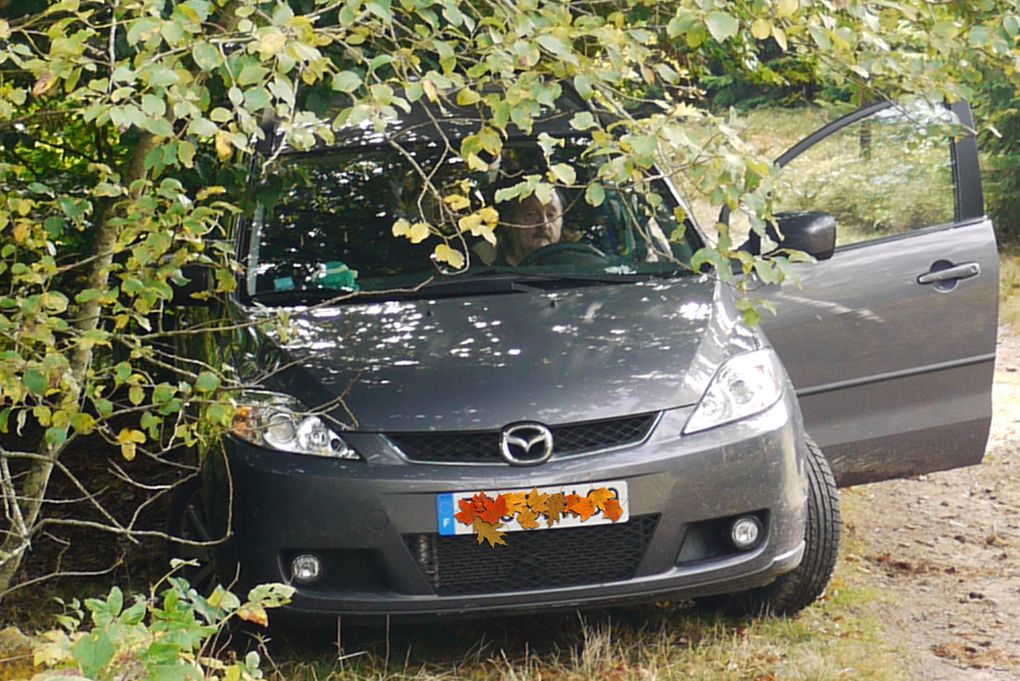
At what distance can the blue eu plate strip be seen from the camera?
3857mm

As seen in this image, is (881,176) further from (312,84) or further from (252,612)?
(252,612)

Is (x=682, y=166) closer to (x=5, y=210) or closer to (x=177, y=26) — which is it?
(x=177, y=26)

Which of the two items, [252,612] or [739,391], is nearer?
[252,612]

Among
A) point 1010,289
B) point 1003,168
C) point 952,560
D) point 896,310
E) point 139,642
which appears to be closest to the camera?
point 139,642

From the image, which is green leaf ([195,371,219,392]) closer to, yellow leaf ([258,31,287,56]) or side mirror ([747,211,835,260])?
yellow leaf ([258,31,287,56])

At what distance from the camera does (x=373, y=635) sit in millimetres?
4531

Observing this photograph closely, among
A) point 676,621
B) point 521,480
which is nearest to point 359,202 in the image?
point 521,480

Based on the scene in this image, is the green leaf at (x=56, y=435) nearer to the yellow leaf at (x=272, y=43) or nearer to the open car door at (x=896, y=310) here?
the yellow leaf at (x=272, y=43)

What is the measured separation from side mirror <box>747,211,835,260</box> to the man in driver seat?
0.67 m

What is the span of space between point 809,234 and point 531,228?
0.92 metres

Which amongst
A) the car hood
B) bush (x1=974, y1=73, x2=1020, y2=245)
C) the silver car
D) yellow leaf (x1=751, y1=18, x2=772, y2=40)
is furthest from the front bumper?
bush (x1=974, y1=73, x2=1020, y2=245)

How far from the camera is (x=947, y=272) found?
5.16 m

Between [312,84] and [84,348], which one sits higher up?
[312,84]

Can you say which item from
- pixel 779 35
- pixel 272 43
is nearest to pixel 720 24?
pixel 779 35
